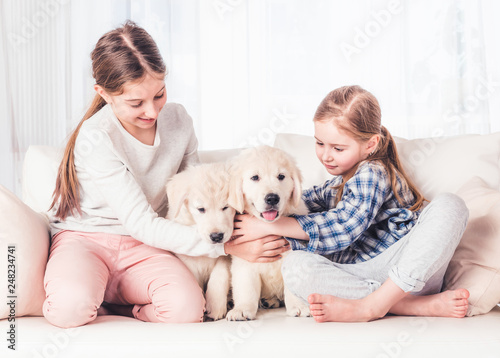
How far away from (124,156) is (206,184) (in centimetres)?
36

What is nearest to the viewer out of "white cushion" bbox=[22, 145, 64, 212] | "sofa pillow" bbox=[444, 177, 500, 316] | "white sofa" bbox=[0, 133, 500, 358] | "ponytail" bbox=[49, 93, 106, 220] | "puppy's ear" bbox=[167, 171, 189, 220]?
"white sofa" bbox=[0, 133, 500, 358]

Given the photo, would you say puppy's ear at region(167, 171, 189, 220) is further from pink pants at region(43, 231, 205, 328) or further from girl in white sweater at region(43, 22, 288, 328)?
pink pants at region(43, 231, 205, 328)

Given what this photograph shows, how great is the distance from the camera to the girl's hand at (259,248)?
190 centimetres

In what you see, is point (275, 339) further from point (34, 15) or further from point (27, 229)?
point (34, 15)

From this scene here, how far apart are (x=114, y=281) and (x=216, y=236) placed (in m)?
0.46

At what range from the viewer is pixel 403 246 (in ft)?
5.90

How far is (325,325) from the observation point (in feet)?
5.16

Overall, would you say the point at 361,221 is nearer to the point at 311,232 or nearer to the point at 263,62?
the point at 311,232

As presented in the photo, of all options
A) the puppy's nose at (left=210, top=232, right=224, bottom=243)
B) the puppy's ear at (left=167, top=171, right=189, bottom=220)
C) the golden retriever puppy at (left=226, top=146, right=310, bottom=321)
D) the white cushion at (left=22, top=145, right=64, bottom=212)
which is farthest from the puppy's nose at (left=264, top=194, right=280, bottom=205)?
the white cushion at (left=22, top=145, right=64, bottom=212)

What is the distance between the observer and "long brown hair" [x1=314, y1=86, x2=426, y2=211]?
2.03 metres

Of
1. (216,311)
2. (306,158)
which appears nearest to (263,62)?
(306,158)

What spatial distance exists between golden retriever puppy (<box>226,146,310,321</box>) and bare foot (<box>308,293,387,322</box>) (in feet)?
0.51

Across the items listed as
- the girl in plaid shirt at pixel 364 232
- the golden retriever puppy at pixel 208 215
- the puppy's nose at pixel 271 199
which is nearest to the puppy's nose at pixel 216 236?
the golden retriever puppy at pixel 208 215

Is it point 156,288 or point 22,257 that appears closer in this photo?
point 22,257
